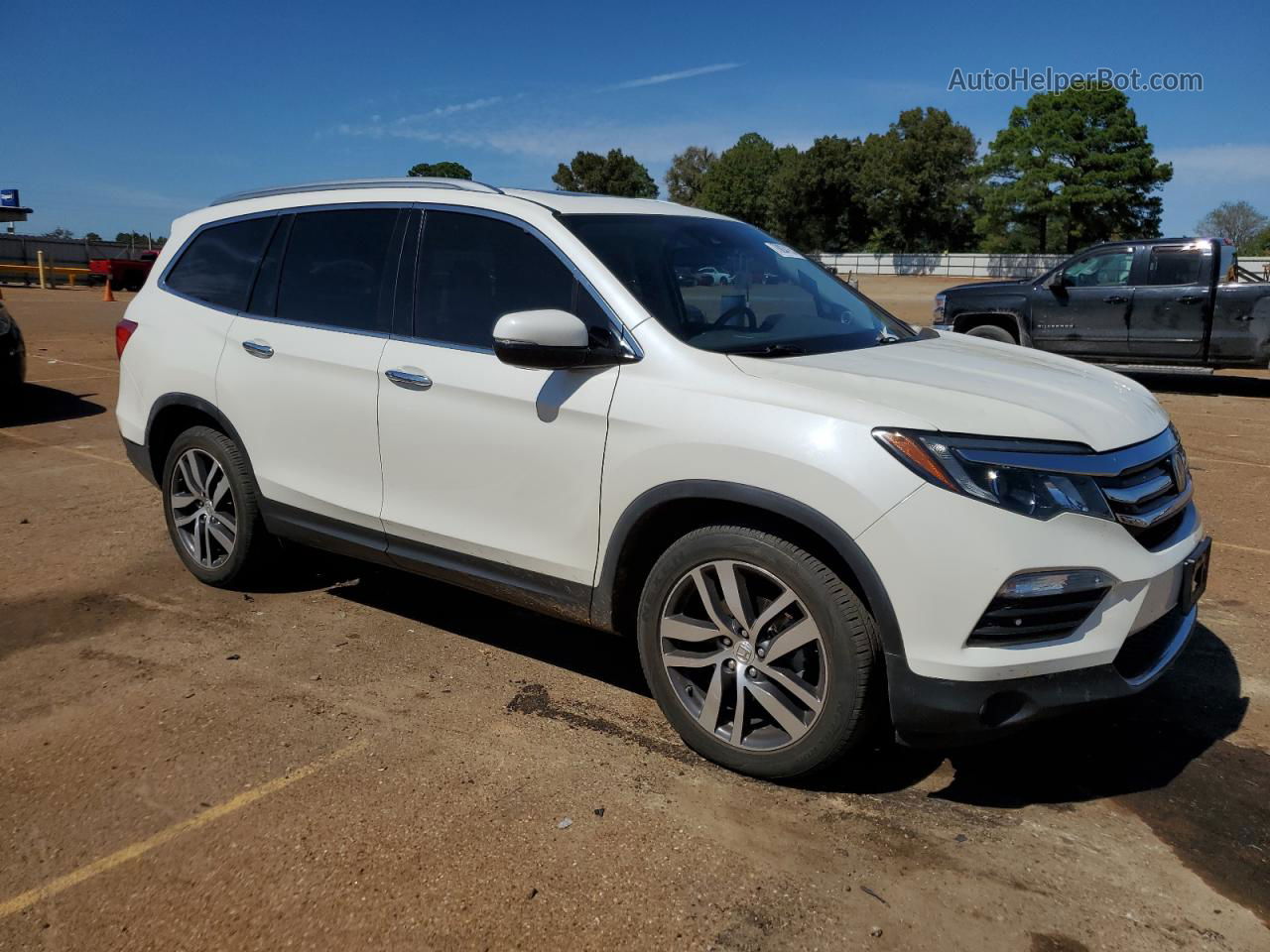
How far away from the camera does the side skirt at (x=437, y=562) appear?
12.0 ft

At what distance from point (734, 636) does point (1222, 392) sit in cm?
1224

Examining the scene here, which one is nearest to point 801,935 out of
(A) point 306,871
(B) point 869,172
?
(A) point 306,871

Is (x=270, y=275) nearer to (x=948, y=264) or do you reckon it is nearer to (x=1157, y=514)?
(x=1157, y=514)

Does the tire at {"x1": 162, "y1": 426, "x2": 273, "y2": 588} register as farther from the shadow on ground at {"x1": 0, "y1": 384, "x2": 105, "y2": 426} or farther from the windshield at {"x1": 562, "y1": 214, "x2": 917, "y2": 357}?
the shadow on ground at {"x1": 0, "y1": 384, "x2": 105, "y2": 426}

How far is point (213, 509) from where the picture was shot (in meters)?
4.99

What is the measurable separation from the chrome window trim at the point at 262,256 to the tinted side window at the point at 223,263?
17mm

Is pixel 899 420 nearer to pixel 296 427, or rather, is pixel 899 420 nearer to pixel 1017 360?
pixel 1017 360

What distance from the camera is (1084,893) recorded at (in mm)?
2736

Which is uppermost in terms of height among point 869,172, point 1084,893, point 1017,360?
point 869,172

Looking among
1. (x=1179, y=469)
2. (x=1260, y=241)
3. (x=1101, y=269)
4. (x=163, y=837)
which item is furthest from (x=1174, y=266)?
(x=1260, y=241)

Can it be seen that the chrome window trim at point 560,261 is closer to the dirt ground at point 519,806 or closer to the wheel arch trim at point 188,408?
the wheel arch trim at point 188,408

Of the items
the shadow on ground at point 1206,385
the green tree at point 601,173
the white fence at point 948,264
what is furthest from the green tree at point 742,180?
the shadow on ground at point 1206,385

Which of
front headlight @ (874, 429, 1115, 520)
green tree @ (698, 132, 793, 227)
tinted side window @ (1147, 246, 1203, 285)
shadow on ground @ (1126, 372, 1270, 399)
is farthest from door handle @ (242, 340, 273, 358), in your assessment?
green tree @ (698, 132, 793, 227)

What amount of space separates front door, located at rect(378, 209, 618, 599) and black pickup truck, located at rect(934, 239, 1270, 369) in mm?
10601
